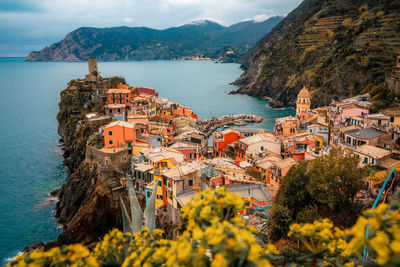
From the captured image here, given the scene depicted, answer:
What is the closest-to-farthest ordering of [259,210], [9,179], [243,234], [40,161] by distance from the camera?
[243,234] < [259,210] < [9,179] < [40,161]

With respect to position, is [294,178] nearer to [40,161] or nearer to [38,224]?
[38,224]

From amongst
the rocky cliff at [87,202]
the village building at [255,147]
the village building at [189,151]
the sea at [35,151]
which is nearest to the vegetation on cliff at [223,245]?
the rocky cliff at [87,202]

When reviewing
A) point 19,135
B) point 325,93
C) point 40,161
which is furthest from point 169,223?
point 325,93

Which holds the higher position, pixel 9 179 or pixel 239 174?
pixel 239 174

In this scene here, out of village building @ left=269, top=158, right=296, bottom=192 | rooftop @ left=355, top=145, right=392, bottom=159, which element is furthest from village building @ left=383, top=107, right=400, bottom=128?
village building @ left=269, top=158, right=296, bottom=192

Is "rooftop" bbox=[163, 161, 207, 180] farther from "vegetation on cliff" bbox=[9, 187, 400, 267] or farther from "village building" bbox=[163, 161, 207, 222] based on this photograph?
"vegetation on cliff" bbox=[9, 187, 400, 267]

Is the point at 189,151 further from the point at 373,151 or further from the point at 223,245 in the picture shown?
the point at 223,245

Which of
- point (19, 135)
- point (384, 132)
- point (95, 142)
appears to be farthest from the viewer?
point (19, 135)
